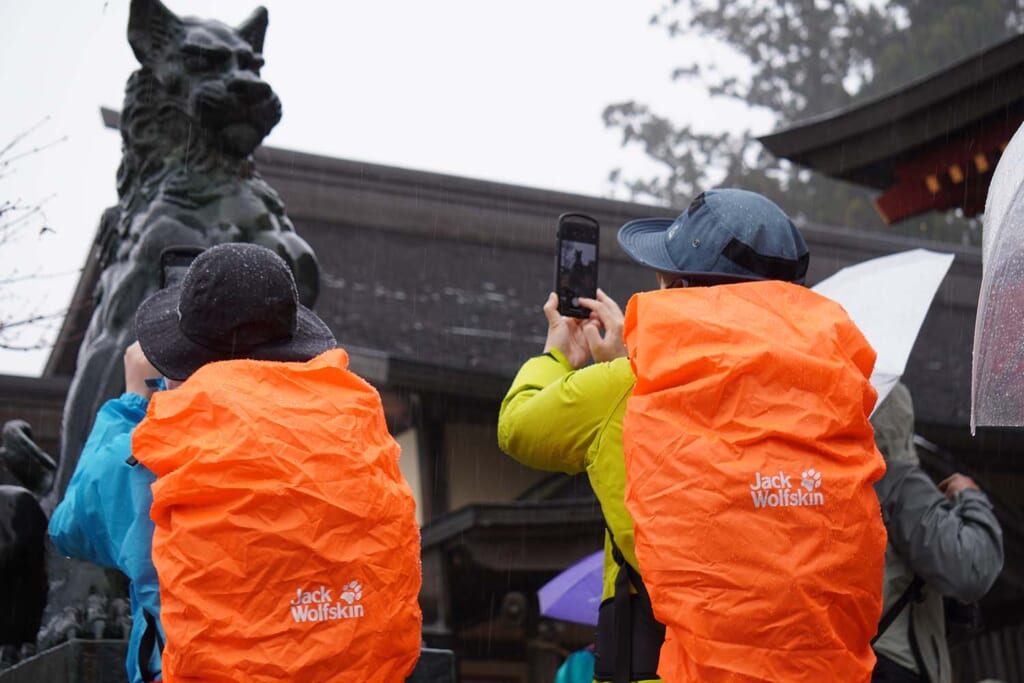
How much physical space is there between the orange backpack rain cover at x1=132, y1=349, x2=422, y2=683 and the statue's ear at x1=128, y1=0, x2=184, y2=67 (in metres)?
2.66

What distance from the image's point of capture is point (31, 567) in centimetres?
414

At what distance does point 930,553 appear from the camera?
3684mm

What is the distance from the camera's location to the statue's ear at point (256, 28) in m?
5.14

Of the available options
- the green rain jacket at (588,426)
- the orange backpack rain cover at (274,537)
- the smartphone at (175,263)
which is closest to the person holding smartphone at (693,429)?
the green rain jacket at (588,426)

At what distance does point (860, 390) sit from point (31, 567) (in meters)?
2.68

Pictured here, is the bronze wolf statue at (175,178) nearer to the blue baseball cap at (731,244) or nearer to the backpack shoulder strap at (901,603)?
the blue baseball cap at (731,244)

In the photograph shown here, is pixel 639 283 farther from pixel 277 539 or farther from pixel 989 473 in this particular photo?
pixel 277 539

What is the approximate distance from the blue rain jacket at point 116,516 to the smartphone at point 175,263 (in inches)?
28.3

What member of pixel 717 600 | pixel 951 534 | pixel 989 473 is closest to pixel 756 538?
pixel 717 600

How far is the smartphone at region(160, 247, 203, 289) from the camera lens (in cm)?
374

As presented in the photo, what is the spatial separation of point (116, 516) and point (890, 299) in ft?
7.82

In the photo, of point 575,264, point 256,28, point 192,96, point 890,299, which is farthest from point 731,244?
point 256,28

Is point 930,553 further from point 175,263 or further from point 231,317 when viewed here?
point 175,263

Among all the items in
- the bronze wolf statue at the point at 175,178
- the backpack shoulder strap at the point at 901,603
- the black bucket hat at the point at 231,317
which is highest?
the bronze wolf statue at the point at 175,178
